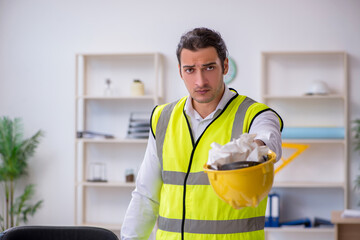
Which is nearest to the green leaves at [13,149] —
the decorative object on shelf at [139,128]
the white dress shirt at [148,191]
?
the decorative object on shelf at [139,128]

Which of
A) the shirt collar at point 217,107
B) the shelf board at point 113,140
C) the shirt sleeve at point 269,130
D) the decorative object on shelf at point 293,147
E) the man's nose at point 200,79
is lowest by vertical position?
the decorative object on shelf at point 293,147

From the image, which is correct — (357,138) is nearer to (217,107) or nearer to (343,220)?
(343,220)

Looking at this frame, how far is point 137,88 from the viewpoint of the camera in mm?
4758

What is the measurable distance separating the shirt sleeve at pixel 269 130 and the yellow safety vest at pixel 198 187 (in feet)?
0.12

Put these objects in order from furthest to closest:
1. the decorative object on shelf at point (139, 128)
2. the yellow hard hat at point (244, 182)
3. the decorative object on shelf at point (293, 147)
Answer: the decorative object on shelf at point (139, 128)
the decorative object on shelf at point (293, 147)
the yellow hard hat at point (244, 182)

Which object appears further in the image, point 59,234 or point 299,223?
point 299,223

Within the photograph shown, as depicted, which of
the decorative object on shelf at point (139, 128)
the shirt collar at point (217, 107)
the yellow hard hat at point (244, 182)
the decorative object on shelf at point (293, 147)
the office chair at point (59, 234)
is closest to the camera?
the yellow hard hat at point (244, 182)

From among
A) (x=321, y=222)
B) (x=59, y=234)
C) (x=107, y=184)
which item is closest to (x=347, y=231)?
(x=321, y=222)

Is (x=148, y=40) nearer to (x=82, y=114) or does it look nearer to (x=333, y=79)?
(x=82, y=114)

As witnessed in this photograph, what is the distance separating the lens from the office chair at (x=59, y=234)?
5.23 feet

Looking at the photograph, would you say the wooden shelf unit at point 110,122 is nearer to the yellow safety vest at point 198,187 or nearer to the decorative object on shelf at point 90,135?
the decorative object on shelf at point 90,135

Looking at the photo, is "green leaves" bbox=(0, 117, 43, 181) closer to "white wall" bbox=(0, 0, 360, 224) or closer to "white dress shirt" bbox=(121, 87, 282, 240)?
"white wall" bbox=(0, 0, 360, 224)

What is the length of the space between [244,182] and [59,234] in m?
0.68

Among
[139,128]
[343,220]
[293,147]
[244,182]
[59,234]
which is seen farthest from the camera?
[139,128]
